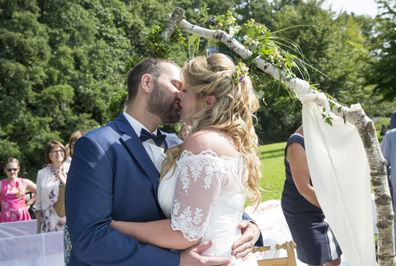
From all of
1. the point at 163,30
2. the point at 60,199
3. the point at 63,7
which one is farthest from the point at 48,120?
the point at 163,30

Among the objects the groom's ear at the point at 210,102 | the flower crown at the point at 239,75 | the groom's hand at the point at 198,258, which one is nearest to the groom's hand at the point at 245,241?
the groom's hand at the point at 198,258

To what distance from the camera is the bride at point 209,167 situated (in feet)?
6.81

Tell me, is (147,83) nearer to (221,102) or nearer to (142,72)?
(142,72)

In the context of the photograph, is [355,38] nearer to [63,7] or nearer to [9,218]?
[63,7]

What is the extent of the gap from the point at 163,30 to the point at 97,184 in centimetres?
150

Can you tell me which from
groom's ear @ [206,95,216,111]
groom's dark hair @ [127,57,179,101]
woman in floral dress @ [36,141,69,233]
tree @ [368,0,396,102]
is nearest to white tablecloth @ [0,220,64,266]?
woman in floral dress @ [36,141,69,233]

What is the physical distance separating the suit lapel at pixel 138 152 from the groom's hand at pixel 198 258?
1.26ft

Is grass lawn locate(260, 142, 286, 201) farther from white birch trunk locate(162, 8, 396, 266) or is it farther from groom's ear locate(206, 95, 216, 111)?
groom's ear locate(206, 95, 216, 111)

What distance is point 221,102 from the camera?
93.0 inches

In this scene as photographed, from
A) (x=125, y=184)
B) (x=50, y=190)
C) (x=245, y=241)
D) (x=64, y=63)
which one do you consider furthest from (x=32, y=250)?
(x=64, y=63)

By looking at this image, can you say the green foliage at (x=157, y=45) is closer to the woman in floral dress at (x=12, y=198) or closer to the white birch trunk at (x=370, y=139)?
the white birch trunk at (x=370, y=139)

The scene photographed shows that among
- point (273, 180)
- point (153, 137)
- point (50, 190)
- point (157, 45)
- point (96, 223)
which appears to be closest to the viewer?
point (96, 223)

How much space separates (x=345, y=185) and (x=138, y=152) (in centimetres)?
147

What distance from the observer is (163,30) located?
313cm
